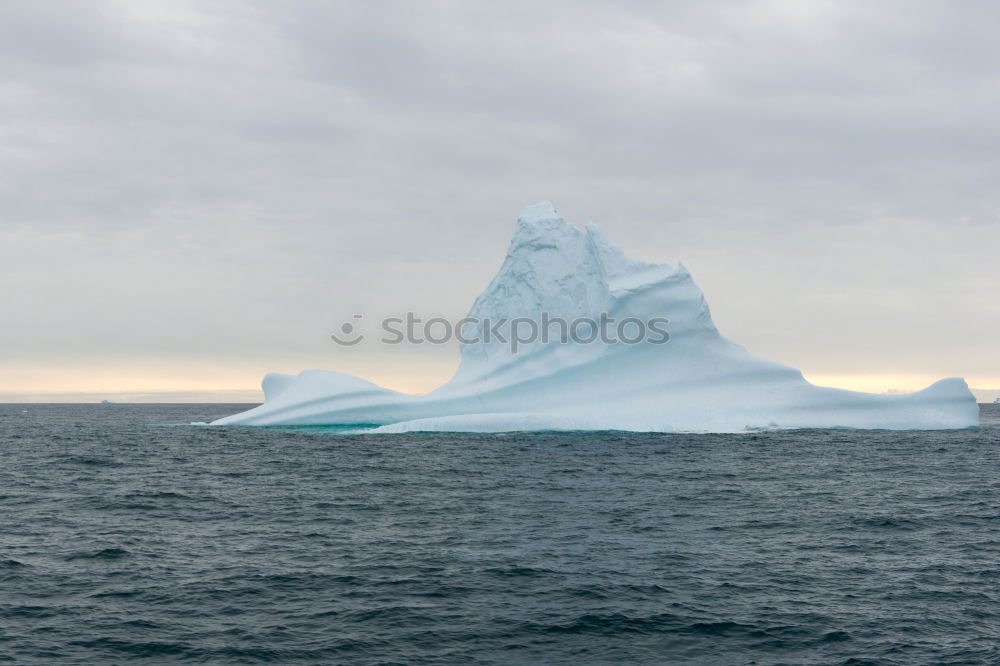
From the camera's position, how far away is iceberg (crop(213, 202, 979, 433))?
146 ft

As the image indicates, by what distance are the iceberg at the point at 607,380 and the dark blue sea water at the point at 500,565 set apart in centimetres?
1593

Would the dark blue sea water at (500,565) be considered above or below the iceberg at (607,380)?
below

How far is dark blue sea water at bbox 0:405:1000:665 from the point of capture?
34.2ft

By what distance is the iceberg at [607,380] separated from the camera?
44562mm

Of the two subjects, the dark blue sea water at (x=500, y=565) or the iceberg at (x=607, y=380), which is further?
the iceberg at (x=607, y=380)

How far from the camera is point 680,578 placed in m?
13.5

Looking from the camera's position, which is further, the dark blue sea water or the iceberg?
the iceberg

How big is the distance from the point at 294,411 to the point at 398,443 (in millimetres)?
10210

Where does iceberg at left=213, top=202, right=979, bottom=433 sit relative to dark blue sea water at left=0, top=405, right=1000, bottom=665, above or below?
above

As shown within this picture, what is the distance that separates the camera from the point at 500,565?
14.2 meters

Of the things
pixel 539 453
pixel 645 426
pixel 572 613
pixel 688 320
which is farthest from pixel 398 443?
pixel 572 613

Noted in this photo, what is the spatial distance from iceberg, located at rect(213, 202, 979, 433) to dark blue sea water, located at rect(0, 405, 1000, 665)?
1593cm

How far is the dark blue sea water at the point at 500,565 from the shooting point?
34.2 feet

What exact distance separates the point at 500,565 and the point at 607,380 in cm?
3236
